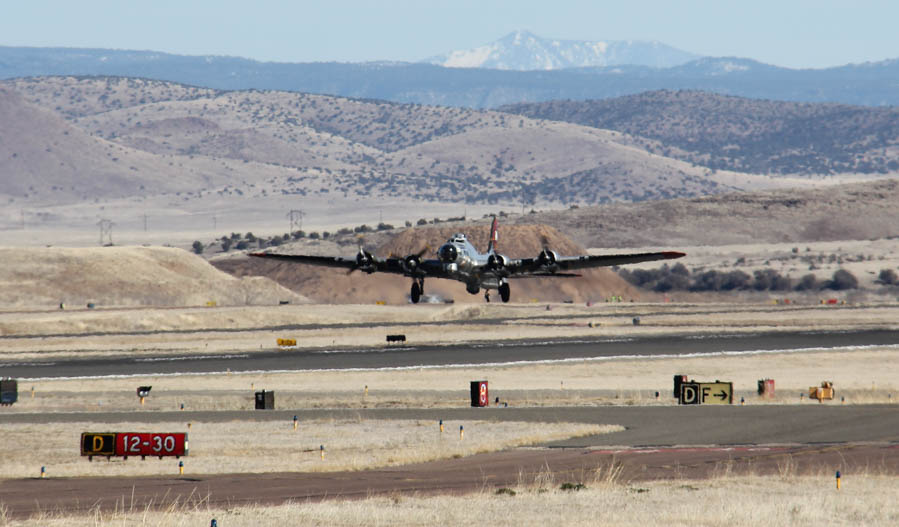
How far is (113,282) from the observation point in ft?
526

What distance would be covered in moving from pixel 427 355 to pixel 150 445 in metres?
47.5

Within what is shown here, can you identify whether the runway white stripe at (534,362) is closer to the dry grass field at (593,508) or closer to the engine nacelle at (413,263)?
the engine nacelle at (413,263)

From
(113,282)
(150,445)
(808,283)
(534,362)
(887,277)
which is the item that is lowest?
(808,283)

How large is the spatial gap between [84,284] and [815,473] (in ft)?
437

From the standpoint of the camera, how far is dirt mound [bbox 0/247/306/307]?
15588 cm

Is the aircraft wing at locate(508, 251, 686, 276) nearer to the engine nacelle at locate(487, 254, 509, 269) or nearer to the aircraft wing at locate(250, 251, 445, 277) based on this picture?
the engine nacelle at locate(487, 254, 509, 269)

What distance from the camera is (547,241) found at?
182 meters

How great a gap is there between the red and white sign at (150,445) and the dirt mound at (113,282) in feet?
361

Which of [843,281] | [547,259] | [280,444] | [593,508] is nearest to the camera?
[593,508]

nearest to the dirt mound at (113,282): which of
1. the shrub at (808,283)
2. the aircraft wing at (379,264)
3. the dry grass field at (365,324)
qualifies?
the dry grass field at (365,324)

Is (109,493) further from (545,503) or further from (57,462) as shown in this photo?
(545,503)

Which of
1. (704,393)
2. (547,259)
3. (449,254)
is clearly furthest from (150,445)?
(704,393)

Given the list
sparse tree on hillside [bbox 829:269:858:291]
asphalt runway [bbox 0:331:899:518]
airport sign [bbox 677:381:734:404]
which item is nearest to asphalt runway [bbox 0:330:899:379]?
asphalt runway [bbox 0:331:899:518]

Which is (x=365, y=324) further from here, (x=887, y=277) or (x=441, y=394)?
(x=887, y=277)
